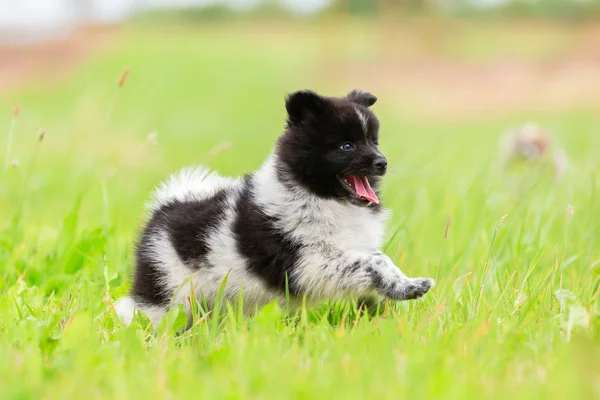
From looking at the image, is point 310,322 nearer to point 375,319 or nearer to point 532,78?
point 375,319

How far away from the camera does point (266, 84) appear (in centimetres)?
2308

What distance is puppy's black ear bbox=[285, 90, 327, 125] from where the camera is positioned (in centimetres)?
410

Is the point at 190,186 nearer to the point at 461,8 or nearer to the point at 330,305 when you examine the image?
the point at 330,305

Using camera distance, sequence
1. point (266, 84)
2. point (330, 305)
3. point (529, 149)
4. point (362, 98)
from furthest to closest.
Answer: point (266, 84), point (529, 149), point (362, 98), point (330, 305)

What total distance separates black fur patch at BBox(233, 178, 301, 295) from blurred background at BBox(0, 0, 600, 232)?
147 cm

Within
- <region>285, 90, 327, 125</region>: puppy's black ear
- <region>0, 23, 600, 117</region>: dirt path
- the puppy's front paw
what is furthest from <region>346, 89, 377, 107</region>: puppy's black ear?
<region>0, 23, 600, 117</region>: dirt path

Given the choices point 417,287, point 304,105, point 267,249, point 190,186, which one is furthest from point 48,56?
point 417,287

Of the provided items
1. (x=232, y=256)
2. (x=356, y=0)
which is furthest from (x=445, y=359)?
(x=356, y=0)

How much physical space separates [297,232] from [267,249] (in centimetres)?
18

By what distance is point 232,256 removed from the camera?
13.4 ft

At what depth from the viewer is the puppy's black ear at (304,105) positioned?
13.4ft

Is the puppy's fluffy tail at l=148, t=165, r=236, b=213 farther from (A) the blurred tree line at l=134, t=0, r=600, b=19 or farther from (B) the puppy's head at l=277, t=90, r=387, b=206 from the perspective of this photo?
(A) the blurred tree line at l=134, t=0, r=600, b=19

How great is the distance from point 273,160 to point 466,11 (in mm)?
29115

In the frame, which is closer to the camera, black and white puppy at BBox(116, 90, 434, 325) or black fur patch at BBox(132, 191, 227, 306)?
black and white puppy at BBox(116, 90, 434, 325)
